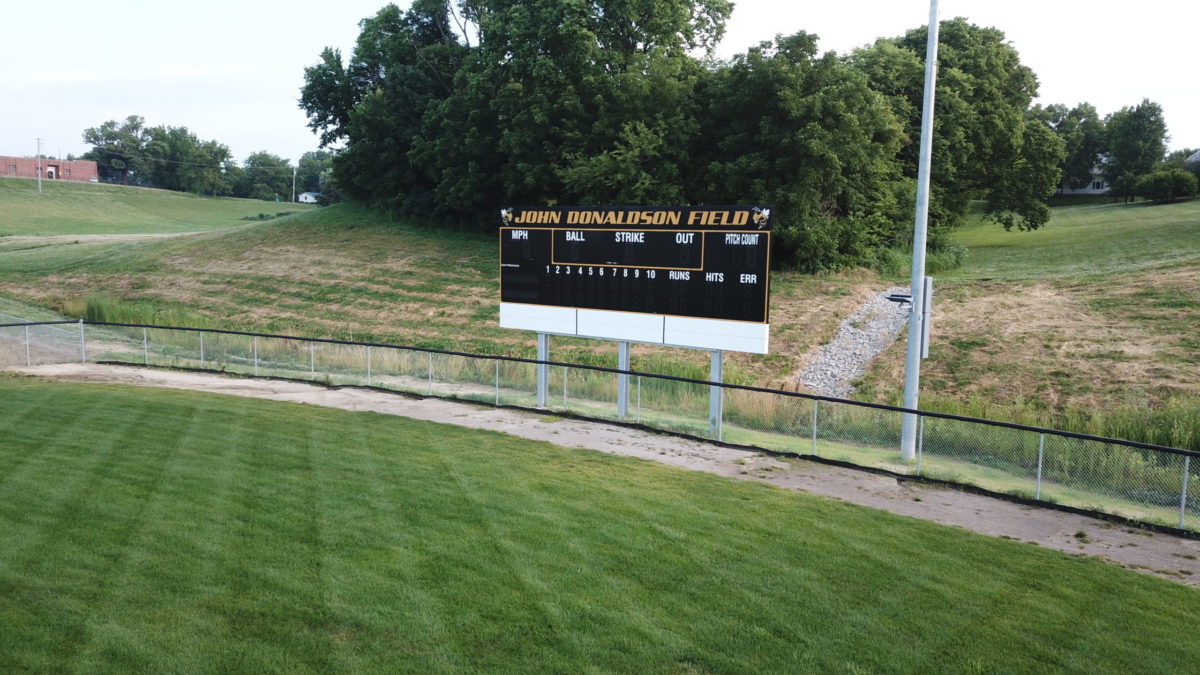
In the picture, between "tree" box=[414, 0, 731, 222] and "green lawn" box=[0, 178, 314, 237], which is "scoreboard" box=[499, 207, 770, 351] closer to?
"tree" box=[414, 0, 731, 222]

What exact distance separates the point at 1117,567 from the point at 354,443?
11.2m

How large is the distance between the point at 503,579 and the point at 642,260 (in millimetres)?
10897

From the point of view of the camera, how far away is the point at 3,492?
10.8 meters

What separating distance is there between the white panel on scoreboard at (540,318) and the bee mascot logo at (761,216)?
4.78 m

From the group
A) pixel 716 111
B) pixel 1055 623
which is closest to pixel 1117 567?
pixel 1055 623

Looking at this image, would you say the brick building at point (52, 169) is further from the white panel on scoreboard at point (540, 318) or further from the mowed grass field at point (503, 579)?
the mowed grass field at point (503, 579)

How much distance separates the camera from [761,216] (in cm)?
1708

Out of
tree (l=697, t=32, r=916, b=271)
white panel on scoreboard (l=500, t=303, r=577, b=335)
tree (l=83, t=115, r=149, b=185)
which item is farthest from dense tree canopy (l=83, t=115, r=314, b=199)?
white panel on scoreboard (l=500, t=303, r=577, b=335)

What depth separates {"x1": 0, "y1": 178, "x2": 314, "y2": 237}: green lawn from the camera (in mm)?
79500

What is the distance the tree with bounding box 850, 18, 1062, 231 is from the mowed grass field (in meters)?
37.1

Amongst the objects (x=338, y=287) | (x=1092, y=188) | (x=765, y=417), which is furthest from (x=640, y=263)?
(x=1092, y=188)

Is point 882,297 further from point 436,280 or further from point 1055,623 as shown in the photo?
point 1055,623

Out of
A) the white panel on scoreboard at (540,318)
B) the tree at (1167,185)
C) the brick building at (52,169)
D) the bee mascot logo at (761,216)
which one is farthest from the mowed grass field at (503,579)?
the brick building at (52,169)

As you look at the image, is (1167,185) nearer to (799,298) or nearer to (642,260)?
(799,298)
